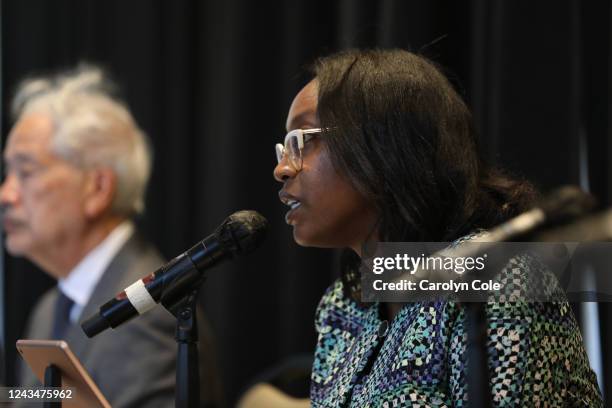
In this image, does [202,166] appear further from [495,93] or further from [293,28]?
[495,93]

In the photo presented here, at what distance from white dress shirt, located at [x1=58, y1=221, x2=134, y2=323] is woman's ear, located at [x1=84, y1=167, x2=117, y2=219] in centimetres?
13

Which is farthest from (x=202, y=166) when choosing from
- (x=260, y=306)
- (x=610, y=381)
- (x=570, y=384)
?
(x=570, y=384)

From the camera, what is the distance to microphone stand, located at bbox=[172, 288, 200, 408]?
1.38 meters

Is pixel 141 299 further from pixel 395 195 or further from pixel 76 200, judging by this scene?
pixel 76 200

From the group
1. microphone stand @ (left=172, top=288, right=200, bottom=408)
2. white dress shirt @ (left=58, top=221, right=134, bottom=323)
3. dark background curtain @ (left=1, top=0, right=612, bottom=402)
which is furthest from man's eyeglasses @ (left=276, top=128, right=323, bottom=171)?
white dress shirt @ (left=58, top=221, right=134, bottom=323)

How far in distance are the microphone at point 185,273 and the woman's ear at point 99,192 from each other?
139cm

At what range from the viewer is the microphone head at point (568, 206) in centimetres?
87

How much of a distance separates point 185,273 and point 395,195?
423mm

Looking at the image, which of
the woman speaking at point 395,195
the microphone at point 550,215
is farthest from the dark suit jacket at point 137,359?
the microphone at point 550,215

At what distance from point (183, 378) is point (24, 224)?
5.15 ft

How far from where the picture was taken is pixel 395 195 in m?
1.54

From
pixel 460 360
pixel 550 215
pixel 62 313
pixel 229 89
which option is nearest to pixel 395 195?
pixel 460 360

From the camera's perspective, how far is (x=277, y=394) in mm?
2363

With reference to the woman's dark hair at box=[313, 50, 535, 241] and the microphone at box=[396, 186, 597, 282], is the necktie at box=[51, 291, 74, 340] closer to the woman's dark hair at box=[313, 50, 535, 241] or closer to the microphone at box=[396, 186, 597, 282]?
the woman's dark hair at box=[313, 50, 535, 241]
